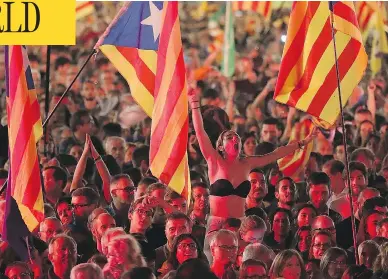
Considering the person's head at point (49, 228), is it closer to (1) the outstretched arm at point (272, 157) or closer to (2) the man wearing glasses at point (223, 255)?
Answer: (2) the man wearing glasses at point (223, 255)

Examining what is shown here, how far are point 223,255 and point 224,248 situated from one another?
53mm

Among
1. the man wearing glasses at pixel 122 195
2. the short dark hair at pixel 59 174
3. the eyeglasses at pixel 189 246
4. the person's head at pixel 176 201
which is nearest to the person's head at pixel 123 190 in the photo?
the man wearing glasses at pixel 122 195

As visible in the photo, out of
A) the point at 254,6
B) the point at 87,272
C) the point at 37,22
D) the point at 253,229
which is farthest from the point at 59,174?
the point at 254,6

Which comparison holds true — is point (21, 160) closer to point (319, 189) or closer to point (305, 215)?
point (305, 215)

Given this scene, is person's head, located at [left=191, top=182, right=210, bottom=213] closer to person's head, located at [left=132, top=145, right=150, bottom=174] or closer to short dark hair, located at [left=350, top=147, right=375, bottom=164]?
person's head, located at [left=132, top=145, right=150, bottom=174]

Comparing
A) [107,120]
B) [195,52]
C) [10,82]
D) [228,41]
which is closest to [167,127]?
[10,82]

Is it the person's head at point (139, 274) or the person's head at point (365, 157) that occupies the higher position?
the person's head at point (365, 157)

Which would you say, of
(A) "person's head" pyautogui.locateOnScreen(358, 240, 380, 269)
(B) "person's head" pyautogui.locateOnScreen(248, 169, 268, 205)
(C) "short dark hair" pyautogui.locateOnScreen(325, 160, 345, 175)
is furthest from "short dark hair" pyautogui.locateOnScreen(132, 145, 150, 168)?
(A) "person's head" pyautogui.locateOnScreen(358, 240, 380, 269)

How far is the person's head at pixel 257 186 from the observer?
16.5 m

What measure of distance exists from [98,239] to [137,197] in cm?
121

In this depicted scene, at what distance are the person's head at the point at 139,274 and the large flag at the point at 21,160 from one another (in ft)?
4.79

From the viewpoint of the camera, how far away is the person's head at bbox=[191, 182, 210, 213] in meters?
15.9

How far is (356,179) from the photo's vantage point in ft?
55.6

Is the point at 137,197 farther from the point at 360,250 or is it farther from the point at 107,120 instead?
the point at 107,120
